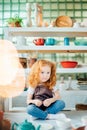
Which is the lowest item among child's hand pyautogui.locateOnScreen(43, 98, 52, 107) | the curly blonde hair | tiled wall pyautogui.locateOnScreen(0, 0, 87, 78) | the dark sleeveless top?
child's hand pyautogui.locateOnScreen(43, 98, 52, 107)

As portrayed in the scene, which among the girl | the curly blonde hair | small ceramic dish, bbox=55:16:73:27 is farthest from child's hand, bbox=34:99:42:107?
small ceramic dish, bbox=55:16:73:27

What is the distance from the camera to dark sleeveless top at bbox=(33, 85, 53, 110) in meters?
2.47

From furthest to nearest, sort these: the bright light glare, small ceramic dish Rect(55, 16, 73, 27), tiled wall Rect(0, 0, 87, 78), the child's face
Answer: tiled wall Rect(0, 0, 87, 78) → small ceramic dish Rect(55, 16, 73, 27) → the bright light glare → the child's face

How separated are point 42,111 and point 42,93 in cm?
20

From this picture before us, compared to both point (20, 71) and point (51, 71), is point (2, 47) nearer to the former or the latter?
point (20, 71)

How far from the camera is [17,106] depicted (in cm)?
325

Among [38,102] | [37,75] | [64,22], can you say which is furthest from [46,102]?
[64,22]

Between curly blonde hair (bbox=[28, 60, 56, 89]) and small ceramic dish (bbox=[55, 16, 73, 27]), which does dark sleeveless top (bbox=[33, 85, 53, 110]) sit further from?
small ceramic dish (bbox=[55, 16, 73, 27])

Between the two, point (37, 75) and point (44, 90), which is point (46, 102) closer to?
point (44, 90)

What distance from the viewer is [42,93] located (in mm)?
2482

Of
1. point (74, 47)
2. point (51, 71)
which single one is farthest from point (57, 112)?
point (74, 47)

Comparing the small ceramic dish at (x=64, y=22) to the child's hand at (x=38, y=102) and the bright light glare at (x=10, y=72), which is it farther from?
the child's hand at (x=38, y=102)

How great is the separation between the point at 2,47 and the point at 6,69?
252 mm

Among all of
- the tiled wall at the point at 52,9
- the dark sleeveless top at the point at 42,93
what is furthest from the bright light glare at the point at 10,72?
the tiled wall at the point at 52,9
